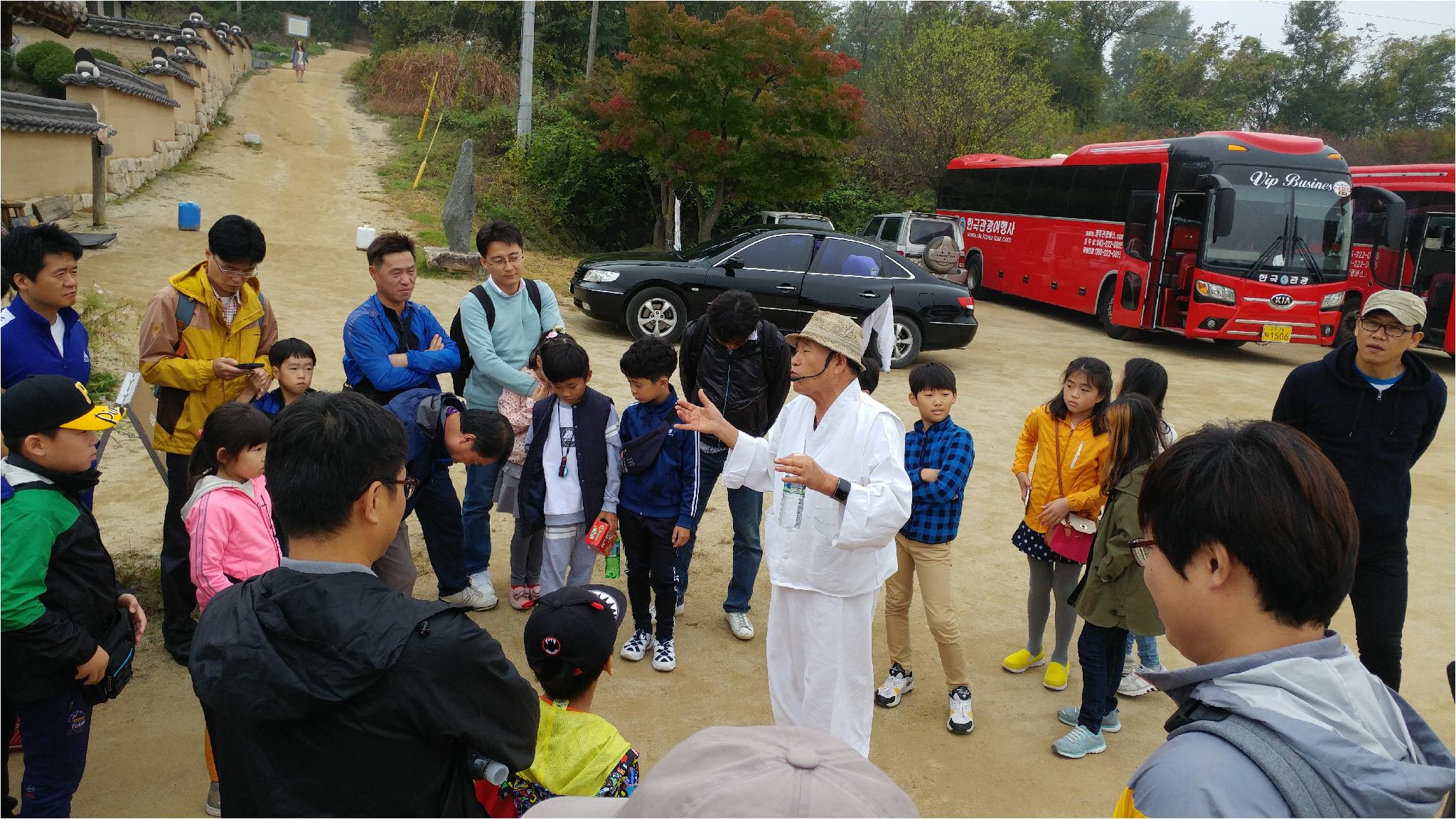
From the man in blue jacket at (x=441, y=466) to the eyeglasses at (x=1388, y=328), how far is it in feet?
11.5

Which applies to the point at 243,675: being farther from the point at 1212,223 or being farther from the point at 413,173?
the point at 413,173

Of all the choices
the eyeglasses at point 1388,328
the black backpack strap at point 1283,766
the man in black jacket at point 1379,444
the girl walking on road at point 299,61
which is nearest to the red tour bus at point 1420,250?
the man in black jacket at point 1379,444

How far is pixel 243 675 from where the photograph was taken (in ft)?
5.17

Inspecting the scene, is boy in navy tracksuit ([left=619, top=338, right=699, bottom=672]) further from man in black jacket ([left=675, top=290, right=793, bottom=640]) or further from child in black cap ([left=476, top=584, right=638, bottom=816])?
child in black cap ([left=476, top=584, right=638, bottom=816])

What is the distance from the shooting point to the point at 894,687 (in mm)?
4199

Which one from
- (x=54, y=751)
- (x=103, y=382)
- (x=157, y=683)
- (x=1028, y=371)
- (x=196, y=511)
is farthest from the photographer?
(x=1028, y=371)

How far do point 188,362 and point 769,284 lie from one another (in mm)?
7758

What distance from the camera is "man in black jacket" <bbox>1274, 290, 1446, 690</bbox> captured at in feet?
12.4

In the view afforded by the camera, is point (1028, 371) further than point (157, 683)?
Yes

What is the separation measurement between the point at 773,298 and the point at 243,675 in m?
9.67

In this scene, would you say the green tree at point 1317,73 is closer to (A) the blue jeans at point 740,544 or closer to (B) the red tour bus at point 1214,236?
(B) the red tour bus at point 1214,236

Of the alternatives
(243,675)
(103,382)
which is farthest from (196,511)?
(103,382)

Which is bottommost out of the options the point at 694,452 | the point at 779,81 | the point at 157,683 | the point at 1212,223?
the point at 157,683

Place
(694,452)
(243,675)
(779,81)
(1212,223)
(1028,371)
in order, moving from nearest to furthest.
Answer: (243,675) → (694,452) → (1028,371) → (1212,223) → (779,81)
